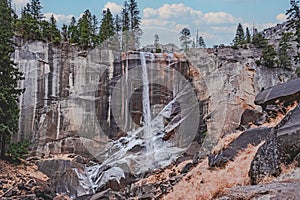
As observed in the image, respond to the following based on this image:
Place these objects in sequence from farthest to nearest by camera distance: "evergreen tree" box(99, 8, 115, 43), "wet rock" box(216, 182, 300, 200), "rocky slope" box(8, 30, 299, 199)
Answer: "evergreen tree" box(99, 8, 115, 43) → "rocky slope" box(8, 30, 299, 199) → "wet rock" box(216, 182, 300, 200)

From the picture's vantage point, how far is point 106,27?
36375 mm

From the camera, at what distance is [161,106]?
2817 cm

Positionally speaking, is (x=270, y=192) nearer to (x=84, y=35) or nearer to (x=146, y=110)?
(x=146, y=110)

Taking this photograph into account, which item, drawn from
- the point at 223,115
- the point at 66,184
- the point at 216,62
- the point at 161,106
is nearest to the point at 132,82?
the point at 161,106

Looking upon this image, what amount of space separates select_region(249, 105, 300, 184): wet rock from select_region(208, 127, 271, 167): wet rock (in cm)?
225

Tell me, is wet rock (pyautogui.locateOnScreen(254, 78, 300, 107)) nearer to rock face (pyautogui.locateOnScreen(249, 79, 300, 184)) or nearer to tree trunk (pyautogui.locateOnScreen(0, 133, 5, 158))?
rock face (pyautogui.locateOnScreen(249, 79, 300, 184))

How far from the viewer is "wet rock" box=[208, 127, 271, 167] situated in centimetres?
1020

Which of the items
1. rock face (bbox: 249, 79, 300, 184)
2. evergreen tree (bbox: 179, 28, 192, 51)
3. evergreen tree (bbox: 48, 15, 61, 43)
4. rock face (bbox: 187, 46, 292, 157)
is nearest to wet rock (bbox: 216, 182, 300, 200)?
rock face (bbox: 249, 79, 300, 184)

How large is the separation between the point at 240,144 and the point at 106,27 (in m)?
28.0

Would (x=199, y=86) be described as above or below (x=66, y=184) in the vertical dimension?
above

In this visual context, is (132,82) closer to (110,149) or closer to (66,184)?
(110,149)

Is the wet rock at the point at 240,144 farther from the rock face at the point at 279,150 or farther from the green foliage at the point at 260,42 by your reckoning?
the green foliage at the point at 260,42

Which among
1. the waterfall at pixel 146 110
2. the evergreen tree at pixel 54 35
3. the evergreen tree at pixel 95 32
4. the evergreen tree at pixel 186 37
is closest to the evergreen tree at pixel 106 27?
the evergreen tree at pixel 95 32

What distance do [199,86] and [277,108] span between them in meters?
17.4
